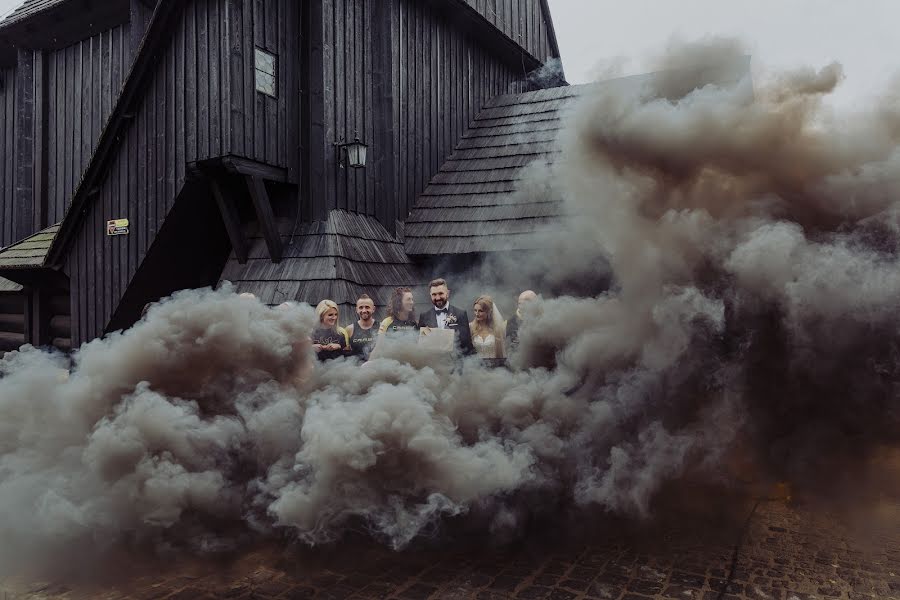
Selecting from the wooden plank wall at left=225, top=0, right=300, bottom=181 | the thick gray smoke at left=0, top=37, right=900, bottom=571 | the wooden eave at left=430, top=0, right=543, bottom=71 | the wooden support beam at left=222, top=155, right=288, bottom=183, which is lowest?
the thick gray smoke at left=0, top=37, right=900, bottom=571

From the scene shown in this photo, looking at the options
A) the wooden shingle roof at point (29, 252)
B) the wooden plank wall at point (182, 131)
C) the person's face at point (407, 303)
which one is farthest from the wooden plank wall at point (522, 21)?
the wooden shingle roof at point (29, 252)

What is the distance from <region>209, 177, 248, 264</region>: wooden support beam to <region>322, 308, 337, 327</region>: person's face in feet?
10.9

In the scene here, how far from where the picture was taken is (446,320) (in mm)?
5699

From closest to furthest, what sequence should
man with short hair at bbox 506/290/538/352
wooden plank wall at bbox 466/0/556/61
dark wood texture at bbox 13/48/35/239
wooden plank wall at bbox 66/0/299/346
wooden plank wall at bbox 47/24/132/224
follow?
man with short hair at bbox 506/290/538/352
wooden plank wall at bbox 66/0/299/346
wooden plank wall at bbox 47/24/132/224
dark wood texture at bbox 13/48/35/239
wooden plank wall at bbox 466/0/556/61

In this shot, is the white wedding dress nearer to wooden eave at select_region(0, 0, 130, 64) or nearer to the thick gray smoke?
the thick gray smoke

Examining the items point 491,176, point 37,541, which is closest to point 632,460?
point 37,541

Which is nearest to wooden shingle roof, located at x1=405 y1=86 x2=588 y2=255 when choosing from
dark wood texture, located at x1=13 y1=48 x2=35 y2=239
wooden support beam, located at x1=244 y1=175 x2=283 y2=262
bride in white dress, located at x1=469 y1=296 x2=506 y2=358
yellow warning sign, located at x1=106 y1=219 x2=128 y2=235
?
wooden support beam, located at x1=244 y1=175 x2=283 y2=262

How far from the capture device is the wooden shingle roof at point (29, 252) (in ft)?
29.9

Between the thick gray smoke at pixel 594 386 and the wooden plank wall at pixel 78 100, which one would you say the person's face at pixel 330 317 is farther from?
the wooden plank wall at pixel 78 100

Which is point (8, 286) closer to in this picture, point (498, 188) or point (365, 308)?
point (365, 308)

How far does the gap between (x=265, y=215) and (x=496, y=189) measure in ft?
11.2

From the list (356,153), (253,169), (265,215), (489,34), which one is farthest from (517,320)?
(489,34)

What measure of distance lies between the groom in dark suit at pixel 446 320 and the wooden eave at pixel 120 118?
5.33m

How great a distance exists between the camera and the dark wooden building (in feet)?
26.2
